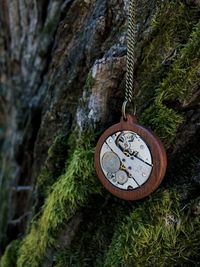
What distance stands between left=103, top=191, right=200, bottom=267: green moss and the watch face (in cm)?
13

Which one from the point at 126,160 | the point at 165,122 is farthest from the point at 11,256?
the point at 165,122

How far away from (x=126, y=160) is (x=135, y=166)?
39mm

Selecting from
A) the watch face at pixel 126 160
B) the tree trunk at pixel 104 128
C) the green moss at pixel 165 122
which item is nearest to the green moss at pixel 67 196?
the tree trunk at pixel 104 128

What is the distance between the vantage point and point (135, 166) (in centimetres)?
128

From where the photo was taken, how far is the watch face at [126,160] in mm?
1265

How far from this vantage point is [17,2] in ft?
8.26

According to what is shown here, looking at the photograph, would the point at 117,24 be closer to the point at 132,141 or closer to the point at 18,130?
the point at 132,141

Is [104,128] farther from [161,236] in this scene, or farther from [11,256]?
[11,256]

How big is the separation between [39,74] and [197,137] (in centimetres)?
126

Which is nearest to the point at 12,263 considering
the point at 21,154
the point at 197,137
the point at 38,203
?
the point at 38,203

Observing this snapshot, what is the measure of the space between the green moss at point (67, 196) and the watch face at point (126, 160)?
0.16 m

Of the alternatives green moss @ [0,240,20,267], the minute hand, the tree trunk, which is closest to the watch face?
the minute hand

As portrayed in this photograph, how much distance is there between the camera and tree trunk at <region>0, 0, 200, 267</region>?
1.33m

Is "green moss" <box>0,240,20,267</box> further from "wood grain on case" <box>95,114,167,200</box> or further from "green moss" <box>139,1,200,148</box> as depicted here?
"green moss" <box>139,1,200,148</box>
